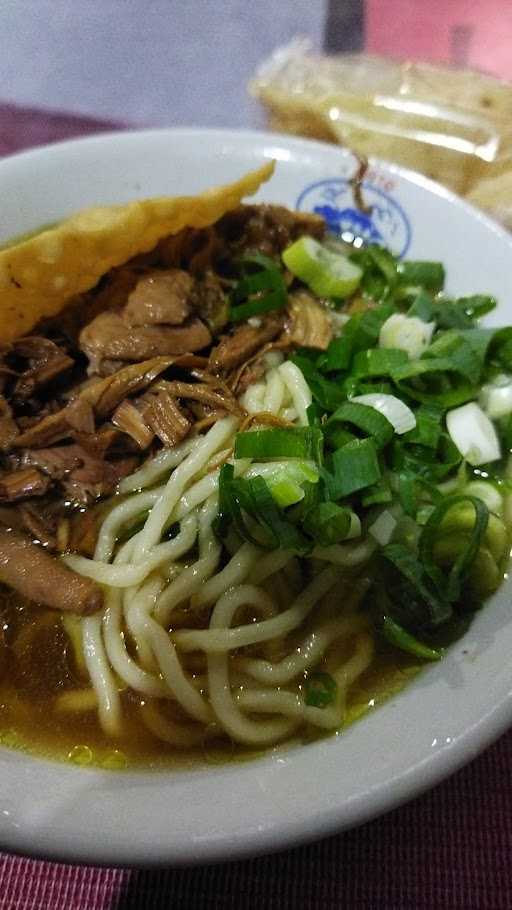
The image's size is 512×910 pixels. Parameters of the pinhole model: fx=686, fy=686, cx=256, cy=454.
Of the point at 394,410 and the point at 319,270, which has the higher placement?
the point at 319,270

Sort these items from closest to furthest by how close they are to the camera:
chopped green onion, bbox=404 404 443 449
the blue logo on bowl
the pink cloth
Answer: chopped green onion, bbox=404 404 443 449
the blue logo on bowl
the pink cloth

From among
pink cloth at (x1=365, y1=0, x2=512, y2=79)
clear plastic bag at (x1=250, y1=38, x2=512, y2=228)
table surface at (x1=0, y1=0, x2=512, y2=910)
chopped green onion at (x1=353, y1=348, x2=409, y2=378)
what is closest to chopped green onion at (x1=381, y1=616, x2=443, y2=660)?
table surface at (x1=0, y1=0, x2=512, y2=910)

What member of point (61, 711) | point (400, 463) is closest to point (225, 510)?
point (400, 463)

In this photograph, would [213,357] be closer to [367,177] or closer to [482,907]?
[367,177]

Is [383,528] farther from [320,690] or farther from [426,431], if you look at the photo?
[320,690]

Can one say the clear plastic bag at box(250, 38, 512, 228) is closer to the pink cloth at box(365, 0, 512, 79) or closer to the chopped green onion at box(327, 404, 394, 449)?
the pink cloth at box(365, 0, 512, 79)

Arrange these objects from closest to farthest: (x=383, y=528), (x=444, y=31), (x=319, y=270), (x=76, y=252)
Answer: (x=383, y=528), (x=76, y=252), (x=319, y=270), (x=444, y=31)

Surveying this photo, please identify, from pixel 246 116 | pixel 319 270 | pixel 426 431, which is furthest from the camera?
pixel 246 116

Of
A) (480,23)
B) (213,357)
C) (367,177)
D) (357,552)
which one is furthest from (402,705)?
(480,23)
